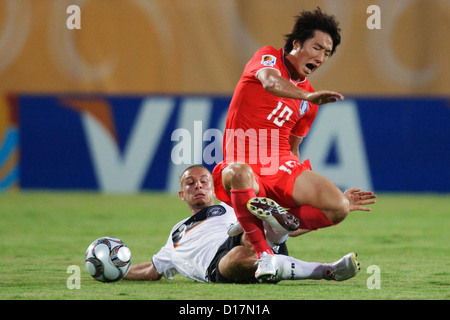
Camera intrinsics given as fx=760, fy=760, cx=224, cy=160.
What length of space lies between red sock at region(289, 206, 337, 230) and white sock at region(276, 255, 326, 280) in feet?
0.98

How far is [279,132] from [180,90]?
7.93 m

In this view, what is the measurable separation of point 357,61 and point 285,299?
371 inches

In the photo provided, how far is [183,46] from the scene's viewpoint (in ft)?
44.5

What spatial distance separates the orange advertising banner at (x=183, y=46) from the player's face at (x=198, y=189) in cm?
764

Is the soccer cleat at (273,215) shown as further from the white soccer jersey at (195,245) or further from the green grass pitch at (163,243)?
the white soccer jersey at (195,245)

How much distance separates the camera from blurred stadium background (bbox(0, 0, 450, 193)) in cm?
1257

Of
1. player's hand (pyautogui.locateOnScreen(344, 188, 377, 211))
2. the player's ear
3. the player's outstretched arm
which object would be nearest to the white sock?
player's hand (pyautogui.locateOnScreen(344, 188, 377, 211))

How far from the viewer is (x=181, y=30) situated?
44.3 ft

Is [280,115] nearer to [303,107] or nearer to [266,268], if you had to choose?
[303,107]

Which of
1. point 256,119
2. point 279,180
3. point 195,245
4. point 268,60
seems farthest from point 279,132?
point 195,245

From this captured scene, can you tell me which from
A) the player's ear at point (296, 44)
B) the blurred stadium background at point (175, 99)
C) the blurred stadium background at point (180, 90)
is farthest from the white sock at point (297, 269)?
the blurred stadium background at point (180, 90)

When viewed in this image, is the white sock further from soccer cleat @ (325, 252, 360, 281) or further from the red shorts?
the red shorts

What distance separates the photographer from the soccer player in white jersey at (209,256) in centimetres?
515

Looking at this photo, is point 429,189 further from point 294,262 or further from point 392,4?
point 294,262
